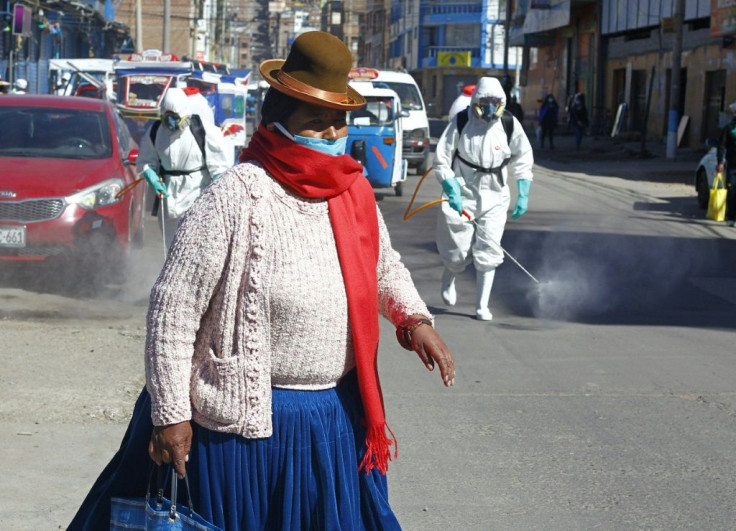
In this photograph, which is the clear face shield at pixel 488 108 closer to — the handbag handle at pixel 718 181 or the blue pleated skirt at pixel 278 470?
the blue pleated skirt at pixel 278 470

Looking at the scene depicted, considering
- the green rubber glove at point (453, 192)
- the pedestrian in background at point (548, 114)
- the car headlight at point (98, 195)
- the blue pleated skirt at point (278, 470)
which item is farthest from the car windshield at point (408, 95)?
the blue pleated skirt at point (278, 470)

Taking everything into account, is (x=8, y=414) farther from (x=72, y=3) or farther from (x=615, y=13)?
(x=72, y=3)

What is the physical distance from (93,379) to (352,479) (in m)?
4.38

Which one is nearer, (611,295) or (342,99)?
(342,99)

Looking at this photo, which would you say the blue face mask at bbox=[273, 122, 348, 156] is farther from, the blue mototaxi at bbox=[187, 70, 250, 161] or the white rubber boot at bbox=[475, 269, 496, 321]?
the blue mototaxi at bbox=[187, 70, 250, 161]

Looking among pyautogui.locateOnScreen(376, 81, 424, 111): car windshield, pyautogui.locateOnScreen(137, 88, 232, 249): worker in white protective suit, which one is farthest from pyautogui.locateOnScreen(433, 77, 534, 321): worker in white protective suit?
pyautogui.locateOnScreen(376, 81, 424, 111): car windshield

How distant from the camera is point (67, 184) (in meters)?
10.7

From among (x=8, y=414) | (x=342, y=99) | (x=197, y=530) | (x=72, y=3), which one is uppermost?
(x=72, y=3)

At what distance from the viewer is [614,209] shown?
64.4 feet

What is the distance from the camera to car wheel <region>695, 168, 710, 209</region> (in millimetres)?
19188

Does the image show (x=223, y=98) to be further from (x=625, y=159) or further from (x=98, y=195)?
(x=98, y=195)

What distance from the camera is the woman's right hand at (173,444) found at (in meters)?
2.93

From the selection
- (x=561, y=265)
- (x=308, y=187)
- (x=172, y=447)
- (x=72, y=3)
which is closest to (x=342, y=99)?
(x=308, y=187)

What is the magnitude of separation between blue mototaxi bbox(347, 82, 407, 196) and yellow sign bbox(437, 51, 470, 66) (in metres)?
65.9
